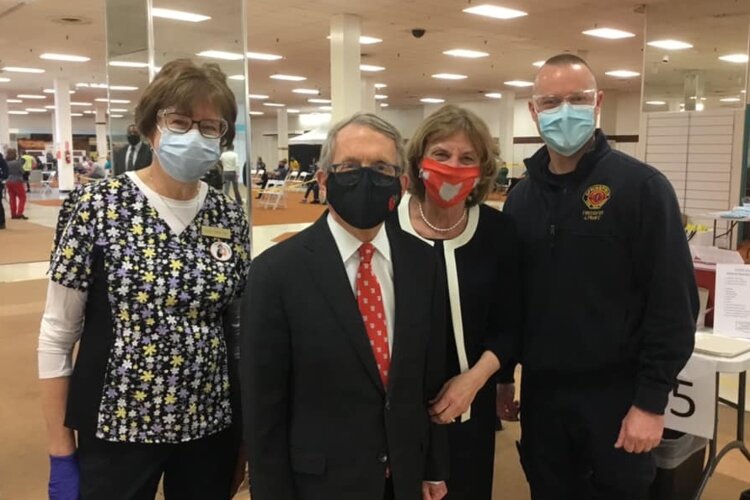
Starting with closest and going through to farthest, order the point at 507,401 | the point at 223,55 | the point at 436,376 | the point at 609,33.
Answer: the point at 436,376
the point at 507,401
the point at 223,55
the point at 609,33

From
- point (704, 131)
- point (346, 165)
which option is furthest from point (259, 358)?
point (704, 131)

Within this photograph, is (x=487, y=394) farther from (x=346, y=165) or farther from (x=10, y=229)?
(x=10, y=229)

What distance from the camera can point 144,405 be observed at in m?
1.63

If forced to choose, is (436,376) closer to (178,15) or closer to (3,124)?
(178,15)

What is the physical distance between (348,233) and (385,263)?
4.3 inches

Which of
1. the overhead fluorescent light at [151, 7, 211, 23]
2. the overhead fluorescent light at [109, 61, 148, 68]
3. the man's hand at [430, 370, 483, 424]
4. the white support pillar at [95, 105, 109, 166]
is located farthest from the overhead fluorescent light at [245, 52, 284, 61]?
the man's hand at [430, 370, 483, 424]

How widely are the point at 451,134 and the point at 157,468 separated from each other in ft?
3.94

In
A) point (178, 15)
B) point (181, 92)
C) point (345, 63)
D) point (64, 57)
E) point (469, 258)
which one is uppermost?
point (64, 57)

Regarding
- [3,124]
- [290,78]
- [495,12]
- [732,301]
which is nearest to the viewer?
[732,301]

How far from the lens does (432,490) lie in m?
1.63

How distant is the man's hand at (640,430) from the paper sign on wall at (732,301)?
92 cm

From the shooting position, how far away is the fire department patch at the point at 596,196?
6.32ft

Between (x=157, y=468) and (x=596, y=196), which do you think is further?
(x=596, y=196)

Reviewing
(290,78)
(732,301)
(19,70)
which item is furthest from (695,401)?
(19,70)
